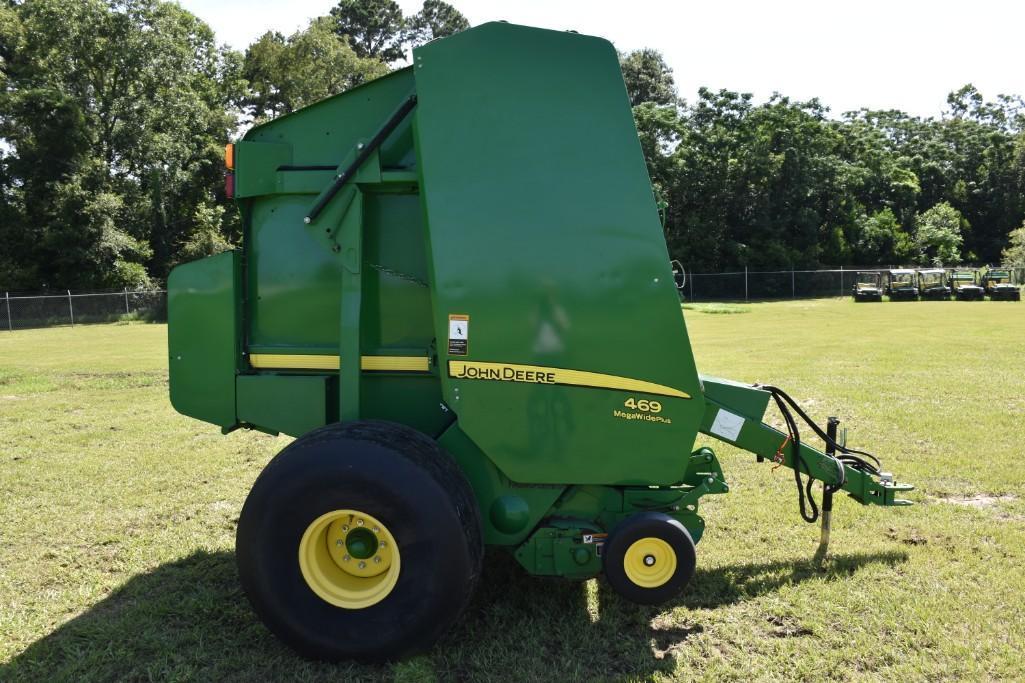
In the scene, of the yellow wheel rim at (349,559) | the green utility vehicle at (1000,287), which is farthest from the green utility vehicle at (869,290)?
the yellow wheel rim at (349,559)

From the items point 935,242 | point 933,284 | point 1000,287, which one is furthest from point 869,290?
point 935,242

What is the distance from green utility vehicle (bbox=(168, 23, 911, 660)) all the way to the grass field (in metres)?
0.35

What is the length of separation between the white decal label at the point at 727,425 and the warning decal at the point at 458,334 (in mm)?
1486

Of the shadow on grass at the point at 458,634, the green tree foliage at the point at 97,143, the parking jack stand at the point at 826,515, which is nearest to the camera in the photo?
the shadow on grass at the point at 458,634

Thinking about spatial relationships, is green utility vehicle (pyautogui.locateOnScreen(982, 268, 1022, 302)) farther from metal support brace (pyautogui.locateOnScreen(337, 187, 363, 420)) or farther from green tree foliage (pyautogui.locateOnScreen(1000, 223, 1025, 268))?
metal support brace (pyautogui.locateOnScreen(337, 187, 363, 420))

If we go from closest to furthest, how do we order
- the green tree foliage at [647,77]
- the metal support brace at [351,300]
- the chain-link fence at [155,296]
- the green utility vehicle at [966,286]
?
1. the metal support brace at [351,300]
2. the chain-link fence at [155,296]
3. the green utility vehicle at [966,286]
4. the green tree foliage at [647,77]

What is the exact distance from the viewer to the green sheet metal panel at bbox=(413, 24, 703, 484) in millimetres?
3318

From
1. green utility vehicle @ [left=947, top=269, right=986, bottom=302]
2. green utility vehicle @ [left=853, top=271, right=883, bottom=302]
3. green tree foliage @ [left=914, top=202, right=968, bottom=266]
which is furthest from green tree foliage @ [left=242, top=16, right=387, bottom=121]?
green tree foliage @ [left=914, top=202, right=968, bottom=266]

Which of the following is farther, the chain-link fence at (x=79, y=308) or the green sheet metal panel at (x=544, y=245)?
the chain-link fence at (x=79, y=308)

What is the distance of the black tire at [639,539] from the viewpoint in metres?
3.42

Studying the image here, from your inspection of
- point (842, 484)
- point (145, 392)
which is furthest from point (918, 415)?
point (145, 392)

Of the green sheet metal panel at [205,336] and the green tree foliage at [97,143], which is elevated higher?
the green tree foliage at [97,143]

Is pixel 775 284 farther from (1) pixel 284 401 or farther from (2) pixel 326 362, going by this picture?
(1) pixel 284 401

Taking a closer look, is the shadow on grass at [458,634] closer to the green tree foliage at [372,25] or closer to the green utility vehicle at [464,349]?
the green utility vehicle at [464,349]
